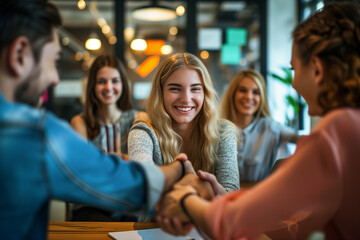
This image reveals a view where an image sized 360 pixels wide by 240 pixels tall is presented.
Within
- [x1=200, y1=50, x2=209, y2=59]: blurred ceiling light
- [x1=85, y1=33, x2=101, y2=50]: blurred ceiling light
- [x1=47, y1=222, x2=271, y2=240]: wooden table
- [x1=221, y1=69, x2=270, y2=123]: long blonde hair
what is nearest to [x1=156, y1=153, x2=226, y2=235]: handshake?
[x1=47, y1=222, x2=271, y2=240]: wooden table

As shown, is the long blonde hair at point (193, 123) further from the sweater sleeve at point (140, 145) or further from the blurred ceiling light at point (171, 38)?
the blurred ceiling light at point (171, 38)

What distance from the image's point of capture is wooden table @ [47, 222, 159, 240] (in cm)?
128

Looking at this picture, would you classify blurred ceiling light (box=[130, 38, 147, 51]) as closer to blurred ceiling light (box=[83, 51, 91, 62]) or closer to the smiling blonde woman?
blurred ceiling light (box=[83, 51, 91, 62])

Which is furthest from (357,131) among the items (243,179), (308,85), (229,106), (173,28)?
(173,28)

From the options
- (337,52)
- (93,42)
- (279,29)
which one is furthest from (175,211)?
(93,42)

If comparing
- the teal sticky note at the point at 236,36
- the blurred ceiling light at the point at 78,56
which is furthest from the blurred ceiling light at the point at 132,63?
the teal sticky note at the point at 236,36

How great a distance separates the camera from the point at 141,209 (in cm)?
96

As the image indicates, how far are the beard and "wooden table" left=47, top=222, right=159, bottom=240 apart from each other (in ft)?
1.98

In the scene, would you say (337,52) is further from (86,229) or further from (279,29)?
(279,29)

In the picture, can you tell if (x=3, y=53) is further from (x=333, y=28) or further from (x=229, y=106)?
(x=229, y=106)

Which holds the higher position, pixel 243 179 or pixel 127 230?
pixel 127 230

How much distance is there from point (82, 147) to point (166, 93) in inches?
46.6

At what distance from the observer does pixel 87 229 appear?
1.36m

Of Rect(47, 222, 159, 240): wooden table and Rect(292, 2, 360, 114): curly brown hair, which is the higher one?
Rect(292, 2, 360, 114): curly brown hair
